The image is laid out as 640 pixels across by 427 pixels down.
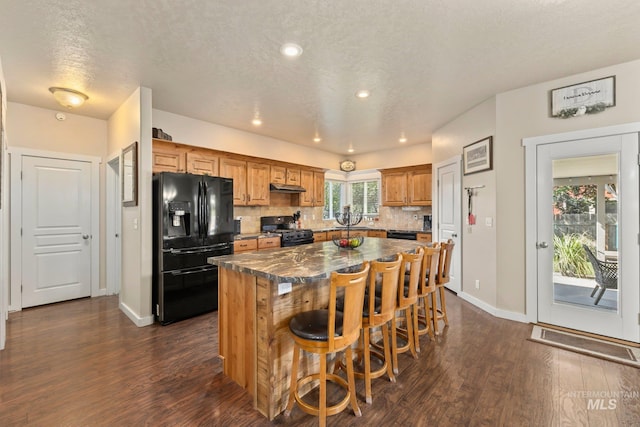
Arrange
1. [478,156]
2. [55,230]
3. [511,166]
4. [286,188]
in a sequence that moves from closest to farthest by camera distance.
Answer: [511,166], [478,156], [55,230], [286,188]

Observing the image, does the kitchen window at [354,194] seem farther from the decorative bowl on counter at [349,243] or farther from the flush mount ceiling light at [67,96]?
the flush mount ceiling light at [67,96]

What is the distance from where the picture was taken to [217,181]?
3.92 metres

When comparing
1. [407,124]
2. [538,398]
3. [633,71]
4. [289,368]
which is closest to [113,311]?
[289,368]

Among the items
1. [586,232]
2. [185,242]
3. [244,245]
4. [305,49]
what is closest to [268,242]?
[244,245]

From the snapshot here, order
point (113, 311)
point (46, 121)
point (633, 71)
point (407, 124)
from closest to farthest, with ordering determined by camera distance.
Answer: point (633, 71) → point (113, 311) → point (46, 121) → point (407, 124)

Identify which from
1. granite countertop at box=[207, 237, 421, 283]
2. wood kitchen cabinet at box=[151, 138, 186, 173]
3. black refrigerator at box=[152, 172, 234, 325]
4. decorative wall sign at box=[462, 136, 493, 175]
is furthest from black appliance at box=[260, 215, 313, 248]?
decorative wall sign at box=[462, 136, 493, 175]

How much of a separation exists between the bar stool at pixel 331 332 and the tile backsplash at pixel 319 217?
3.77 metres

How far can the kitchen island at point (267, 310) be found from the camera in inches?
74.0

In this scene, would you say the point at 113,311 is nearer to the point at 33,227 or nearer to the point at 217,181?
the point at 33,227

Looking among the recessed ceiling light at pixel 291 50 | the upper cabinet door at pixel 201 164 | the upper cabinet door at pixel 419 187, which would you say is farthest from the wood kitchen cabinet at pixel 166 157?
the upper cabinet door at pixel 419 187

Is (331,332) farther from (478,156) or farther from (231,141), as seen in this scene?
(231,141)

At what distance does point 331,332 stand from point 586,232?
10.8 feet

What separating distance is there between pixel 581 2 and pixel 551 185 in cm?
194

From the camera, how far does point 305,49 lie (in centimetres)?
260
